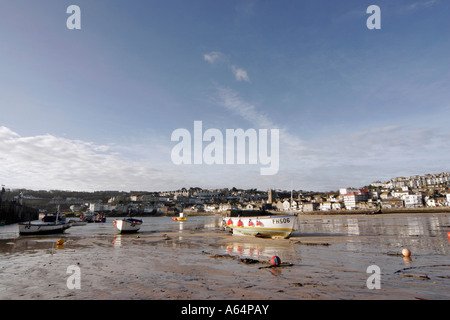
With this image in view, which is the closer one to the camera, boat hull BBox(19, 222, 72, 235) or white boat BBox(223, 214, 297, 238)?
white boat BBox(223, 214, 297, 238)

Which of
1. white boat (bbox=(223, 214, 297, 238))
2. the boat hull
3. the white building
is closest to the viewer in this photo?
white boat (bbox=(223, 214, 297, 238))

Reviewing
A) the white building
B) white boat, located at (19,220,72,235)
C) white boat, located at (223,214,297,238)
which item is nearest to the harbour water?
white boat, located at (223,214,297,238)

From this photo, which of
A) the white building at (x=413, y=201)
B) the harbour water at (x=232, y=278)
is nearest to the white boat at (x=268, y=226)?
the harbour water at (x=232, y=278)

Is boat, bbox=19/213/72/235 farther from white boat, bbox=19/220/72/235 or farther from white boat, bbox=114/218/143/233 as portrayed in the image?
white boat, bbox=114/218/143/233

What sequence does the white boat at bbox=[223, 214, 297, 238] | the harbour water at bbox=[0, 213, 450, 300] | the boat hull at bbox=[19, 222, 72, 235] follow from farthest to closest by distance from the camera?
the boat hull at bbox=[19, 222, 72, 235] < the white boat at bbox=[223, 214, 297, 238] < the harbour water at bbox=[0, 213, 450, 300]

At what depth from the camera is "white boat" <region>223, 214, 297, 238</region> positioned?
25.3 metres

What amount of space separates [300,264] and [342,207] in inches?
5912

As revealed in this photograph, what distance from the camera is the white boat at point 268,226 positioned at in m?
25.3

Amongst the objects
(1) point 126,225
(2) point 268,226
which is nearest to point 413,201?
(2) point 268,226
